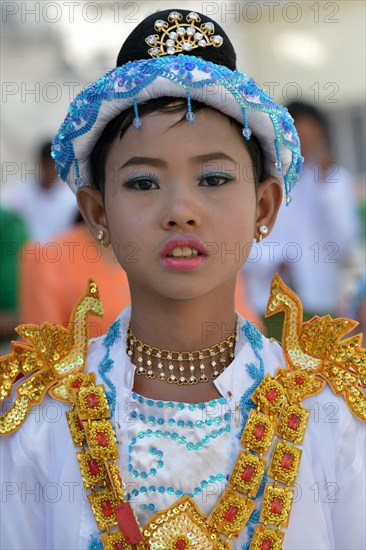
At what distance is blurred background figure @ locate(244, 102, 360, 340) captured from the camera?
4691 millimetres

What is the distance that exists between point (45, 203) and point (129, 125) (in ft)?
13.7

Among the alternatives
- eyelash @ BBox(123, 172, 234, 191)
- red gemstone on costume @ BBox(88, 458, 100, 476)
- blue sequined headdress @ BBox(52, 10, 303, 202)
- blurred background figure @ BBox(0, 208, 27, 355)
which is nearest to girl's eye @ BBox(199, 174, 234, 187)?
eyelash @ BBox(123, 172, 234, 191)

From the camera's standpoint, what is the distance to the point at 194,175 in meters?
1.76

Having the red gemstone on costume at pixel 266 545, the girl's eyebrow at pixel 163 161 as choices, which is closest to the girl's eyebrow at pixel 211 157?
the girl's eyebrow at pixel 163 161

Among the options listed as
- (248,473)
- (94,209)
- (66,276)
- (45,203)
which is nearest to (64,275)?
(66,276)

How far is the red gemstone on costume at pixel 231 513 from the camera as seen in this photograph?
1767 mm

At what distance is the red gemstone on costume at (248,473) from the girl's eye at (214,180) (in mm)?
599

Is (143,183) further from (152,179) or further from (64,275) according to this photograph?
(64,275)

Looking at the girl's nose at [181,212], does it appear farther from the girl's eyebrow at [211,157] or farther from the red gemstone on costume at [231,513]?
the red gemstone on costume at [231,513]

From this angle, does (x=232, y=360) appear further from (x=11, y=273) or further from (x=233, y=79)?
(x=11, y=273)

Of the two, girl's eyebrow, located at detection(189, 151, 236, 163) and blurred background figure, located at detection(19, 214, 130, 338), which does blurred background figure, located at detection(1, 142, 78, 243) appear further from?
girl's eyebrow, located at detection(189, 151, 236, 163)

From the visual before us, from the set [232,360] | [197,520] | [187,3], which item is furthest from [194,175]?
[187,3]

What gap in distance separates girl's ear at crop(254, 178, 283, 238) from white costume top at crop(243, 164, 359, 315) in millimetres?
2545

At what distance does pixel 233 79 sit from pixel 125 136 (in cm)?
26
